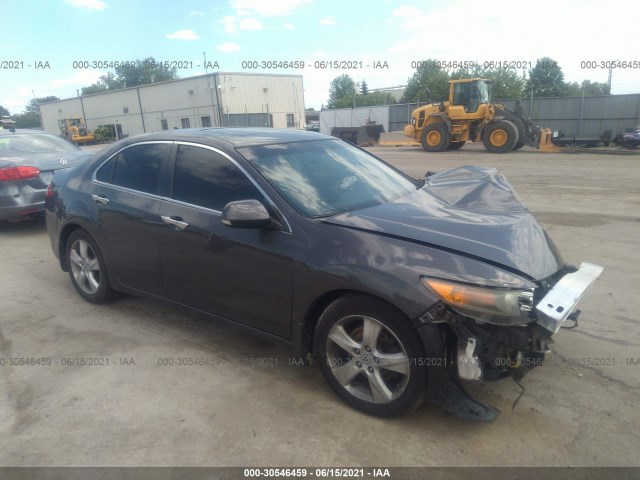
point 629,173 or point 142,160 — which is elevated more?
point 142,160

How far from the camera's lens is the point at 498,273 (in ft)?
7.95

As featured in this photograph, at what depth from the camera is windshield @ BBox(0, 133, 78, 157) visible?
7250mm

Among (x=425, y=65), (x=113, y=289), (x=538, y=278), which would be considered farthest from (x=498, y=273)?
(x=425, y=65)

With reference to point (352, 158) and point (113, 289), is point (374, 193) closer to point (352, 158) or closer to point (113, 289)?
point (352, 158)

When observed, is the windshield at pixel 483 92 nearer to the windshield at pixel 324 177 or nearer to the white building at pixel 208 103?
the windshield at pixel 324 177

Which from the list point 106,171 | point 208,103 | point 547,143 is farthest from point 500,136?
point 208,103

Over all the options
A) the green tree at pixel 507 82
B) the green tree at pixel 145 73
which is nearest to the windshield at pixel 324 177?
the green tree at pixel 507 82

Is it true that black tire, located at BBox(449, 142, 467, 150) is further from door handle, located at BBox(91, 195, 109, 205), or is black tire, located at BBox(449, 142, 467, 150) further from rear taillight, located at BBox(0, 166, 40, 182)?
door handle, located at BBox(91, 195, 109, 205)

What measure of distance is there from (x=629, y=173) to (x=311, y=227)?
42.2 feet

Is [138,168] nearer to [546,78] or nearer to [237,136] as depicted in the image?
[237,136]

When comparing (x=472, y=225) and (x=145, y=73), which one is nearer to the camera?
(x=472, y=225)

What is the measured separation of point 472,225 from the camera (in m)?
2.88

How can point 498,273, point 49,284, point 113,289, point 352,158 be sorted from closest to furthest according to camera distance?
1. point 498,273
2. point 352,158
3. point 113,289
4. point 49,284

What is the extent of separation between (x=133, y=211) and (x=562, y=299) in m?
3.08
